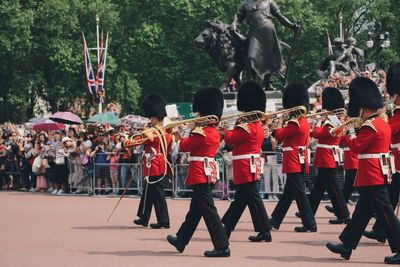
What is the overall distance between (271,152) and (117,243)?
7008 mm

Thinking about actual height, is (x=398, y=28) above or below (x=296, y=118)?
above

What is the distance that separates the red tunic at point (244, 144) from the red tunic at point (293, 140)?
53.3 inches

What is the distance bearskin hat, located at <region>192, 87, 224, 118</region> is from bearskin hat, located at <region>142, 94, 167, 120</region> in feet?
9.28

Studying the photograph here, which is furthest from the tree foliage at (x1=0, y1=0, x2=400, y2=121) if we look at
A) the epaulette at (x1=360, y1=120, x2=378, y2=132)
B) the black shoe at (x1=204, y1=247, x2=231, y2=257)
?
the epaulette at (x1=360, y1=120, x2=378, y2=132)

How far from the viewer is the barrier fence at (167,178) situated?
1916 centimetres

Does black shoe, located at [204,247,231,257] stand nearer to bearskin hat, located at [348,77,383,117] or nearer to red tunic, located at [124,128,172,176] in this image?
bearskin hat, located at [348,77,383,117]

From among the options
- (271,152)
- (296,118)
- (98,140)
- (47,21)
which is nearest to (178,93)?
(47,21)

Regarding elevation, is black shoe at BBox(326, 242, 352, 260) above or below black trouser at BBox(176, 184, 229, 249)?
below

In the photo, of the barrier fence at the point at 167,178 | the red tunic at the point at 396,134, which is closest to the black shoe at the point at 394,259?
the red tunic at the point at 396,134

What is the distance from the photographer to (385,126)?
417 inches

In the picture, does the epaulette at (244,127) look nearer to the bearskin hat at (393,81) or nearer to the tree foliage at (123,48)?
the bearskin hat at (393,81)

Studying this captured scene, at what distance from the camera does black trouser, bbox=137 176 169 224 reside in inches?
560

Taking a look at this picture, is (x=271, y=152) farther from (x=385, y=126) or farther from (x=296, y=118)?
(x=385, y=126)

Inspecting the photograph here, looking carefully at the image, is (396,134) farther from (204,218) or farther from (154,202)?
(154,202)
